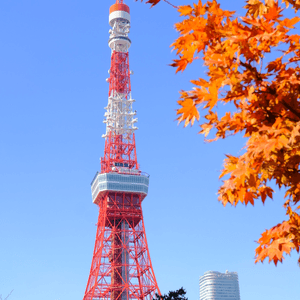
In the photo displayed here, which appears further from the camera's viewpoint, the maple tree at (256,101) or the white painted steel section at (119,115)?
the white painted steel section at (119,115)

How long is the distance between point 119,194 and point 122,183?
1.94m

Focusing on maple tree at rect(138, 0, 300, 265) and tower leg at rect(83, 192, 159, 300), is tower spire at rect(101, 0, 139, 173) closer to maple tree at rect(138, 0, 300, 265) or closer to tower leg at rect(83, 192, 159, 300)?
tower leg at rect(83, 192, 159, 300)

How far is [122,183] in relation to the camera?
71000mm

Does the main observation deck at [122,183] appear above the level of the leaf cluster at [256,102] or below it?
above

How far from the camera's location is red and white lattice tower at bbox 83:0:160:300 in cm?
6669

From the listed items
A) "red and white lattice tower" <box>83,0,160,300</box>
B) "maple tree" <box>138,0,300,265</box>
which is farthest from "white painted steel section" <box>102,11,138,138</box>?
"maple tree" <box>138,0,300,265</box>

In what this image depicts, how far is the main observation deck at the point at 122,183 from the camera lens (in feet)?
232

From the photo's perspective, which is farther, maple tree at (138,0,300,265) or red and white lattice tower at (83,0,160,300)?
red and white lattice tower at (83,0,160,300)

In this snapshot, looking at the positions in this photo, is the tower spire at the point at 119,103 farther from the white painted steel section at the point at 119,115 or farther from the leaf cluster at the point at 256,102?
the leaf cluster at the point at 256,102

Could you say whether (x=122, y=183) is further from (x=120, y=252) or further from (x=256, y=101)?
(x=256, y=101)

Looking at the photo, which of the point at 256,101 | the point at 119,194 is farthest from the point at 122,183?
the point at 256,101

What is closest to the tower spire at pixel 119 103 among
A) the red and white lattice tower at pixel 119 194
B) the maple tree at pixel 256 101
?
the red and white lattice tower at pixel 119 194

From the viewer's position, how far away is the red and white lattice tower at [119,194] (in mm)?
66688

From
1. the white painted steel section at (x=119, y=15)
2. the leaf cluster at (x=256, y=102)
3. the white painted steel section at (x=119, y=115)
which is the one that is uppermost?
the white painted steel section at (x=119, y=15)
